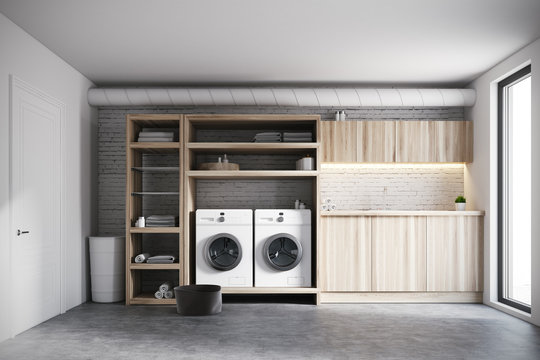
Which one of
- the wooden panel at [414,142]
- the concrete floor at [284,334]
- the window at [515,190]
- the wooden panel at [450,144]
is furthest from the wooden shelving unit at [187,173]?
the window at [515,190]

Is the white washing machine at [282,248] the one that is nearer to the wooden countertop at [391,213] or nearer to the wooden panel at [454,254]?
the wooden countertop at [391,213]

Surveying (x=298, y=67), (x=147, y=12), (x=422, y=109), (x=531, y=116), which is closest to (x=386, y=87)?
(x=422, y=109)

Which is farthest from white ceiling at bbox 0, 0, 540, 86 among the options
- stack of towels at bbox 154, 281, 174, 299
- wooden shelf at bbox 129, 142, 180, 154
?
stack of towels at bbox 154, 281, 174, 299

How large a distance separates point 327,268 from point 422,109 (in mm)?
2579

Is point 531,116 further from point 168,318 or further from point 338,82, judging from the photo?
point 168,318

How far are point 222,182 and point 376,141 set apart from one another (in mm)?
2087

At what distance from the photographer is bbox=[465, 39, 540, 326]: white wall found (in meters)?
5.07

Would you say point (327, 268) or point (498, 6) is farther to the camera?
point (327, 268)

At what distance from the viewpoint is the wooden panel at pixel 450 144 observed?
21.7 ft

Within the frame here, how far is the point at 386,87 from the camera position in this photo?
22.9 feet

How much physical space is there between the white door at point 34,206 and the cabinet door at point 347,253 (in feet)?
9.90

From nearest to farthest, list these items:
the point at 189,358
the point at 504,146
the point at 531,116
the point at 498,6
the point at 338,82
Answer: the point at 189,358 < the point at 498,6 < the point at 531,116 < the point at 504,146 < the point at 338,82

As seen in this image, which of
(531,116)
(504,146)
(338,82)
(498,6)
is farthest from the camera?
(338,82)

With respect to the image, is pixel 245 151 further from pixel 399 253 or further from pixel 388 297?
pixel 388 297
